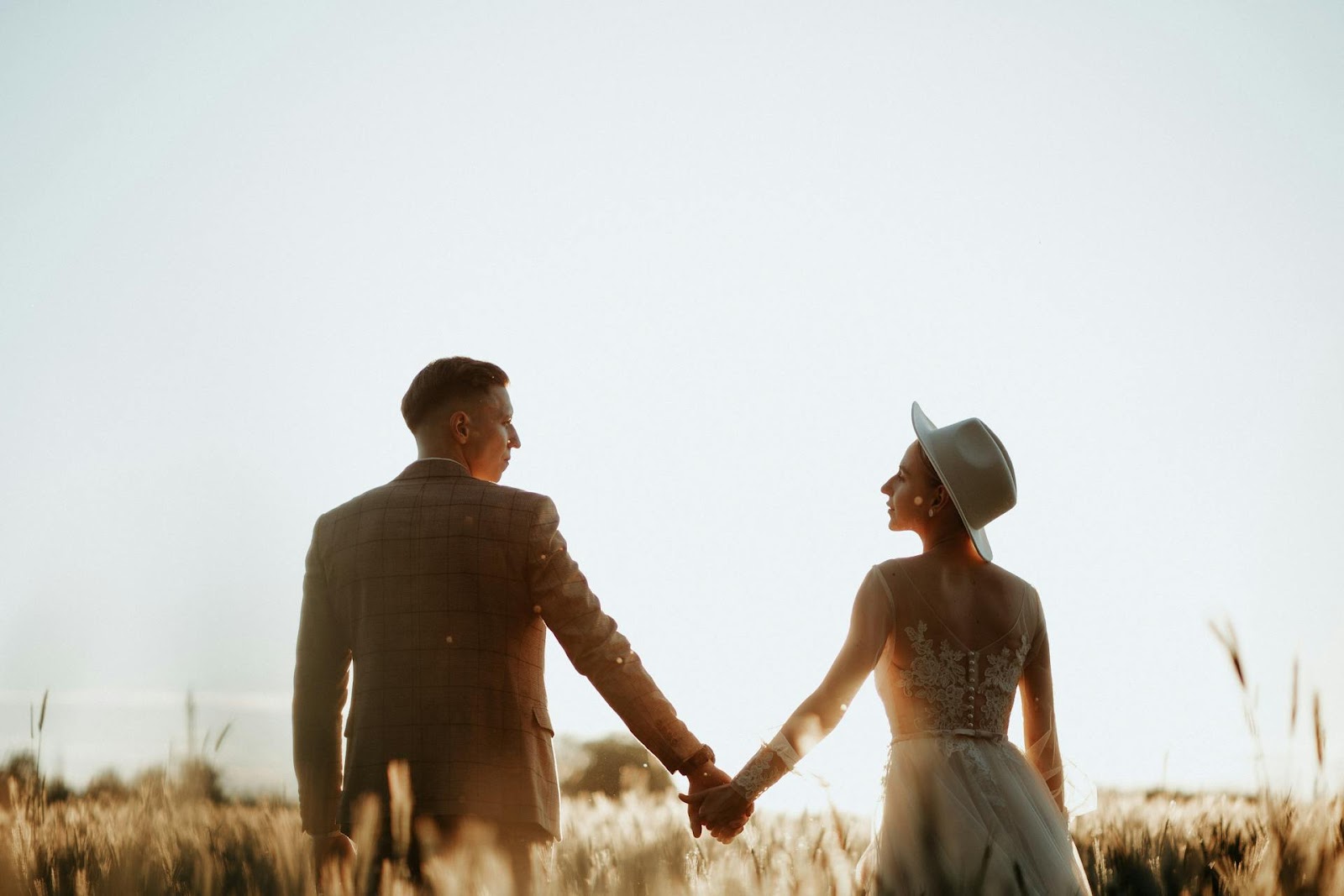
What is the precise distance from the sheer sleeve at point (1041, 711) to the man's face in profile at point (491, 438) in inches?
81.6

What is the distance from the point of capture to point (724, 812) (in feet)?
14.9

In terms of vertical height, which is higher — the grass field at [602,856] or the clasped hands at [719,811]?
the grass field at [602,856]

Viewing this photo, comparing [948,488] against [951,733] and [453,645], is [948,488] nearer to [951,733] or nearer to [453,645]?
[951,733]

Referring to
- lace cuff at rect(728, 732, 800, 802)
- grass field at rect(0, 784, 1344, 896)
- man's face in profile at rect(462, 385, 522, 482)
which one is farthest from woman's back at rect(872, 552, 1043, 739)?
man's face in profile at rect(462, 385, 522, 482)

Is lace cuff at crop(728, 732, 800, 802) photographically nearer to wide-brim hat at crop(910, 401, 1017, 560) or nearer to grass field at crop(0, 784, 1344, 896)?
grass field at crop(0, 784, 1344, 896)

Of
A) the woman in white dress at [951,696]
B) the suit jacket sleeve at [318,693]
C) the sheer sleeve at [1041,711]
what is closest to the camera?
the woman in white dress at [951,696]

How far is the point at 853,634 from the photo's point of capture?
14.4 feet

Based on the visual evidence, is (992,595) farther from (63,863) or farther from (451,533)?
(63,863)

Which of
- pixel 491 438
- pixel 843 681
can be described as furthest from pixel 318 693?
pixel 843 681

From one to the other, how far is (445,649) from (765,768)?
1.27 meters

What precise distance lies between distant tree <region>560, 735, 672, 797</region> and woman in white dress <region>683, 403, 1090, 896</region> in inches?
12.4

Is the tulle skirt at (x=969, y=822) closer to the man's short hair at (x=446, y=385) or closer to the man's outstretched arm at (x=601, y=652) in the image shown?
the man's outstretched arm at (x=601, y=652)

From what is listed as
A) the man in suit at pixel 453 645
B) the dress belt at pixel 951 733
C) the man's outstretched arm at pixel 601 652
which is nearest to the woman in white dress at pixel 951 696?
the dress belt at pixel 951 733

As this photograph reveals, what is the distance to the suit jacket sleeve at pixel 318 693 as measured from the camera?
175 inches
